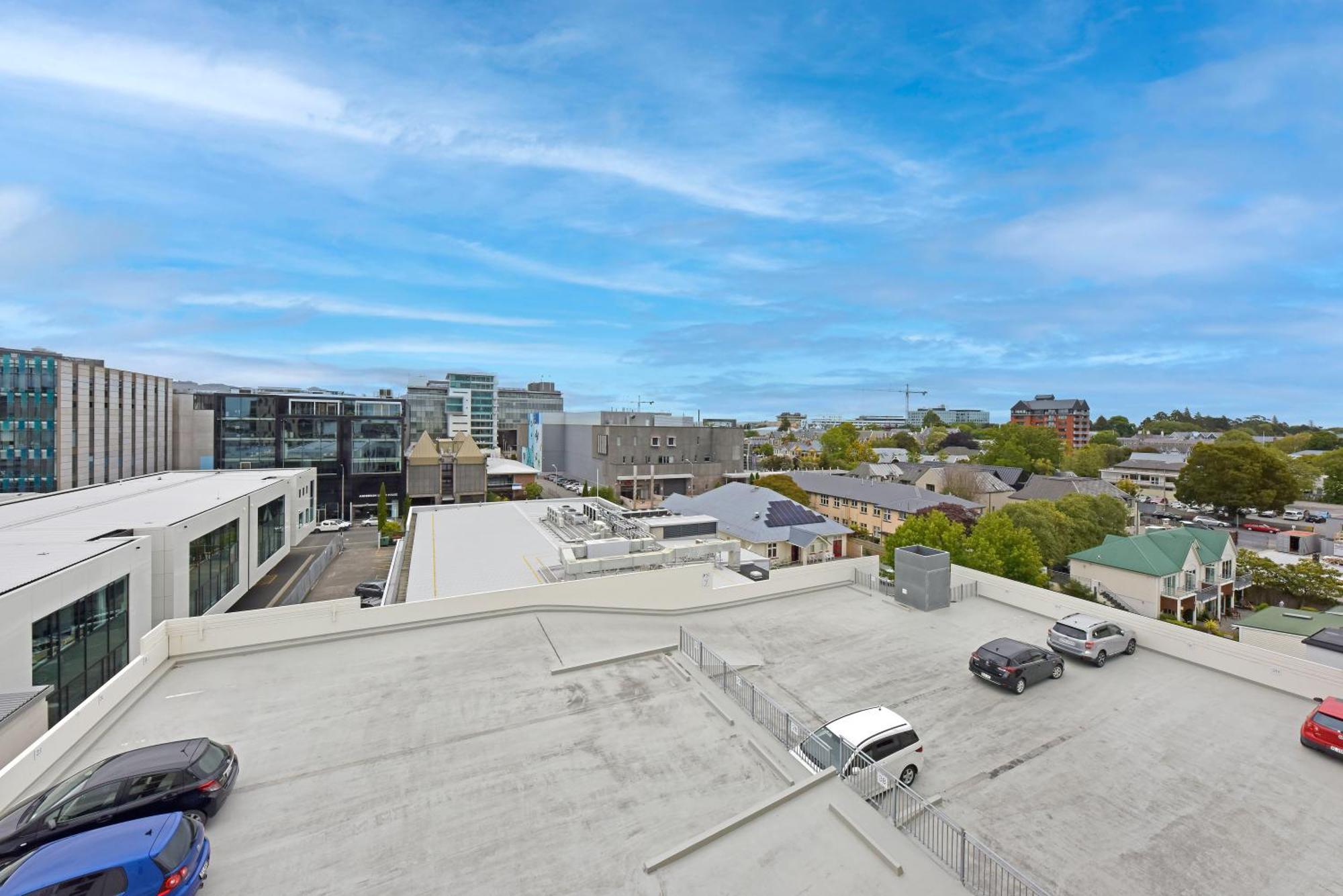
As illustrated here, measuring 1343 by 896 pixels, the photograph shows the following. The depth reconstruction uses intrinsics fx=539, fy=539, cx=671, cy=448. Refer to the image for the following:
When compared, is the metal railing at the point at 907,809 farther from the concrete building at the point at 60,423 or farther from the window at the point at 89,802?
the concrete building at the point at 60,423

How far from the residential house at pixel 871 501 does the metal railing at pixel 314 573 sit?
4004cm

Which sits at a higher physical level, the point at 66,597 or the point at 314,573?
the point at 66,597

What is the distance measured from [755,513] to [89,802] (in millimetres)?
35749

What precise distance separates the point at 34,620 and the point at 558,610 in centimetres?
1214

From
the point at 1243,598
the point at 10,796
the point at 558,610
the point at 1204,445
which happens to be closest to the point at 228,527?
the point at 558,610

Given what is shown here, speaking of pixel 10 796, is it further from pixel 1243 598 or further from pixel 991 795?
pixel 1243 598

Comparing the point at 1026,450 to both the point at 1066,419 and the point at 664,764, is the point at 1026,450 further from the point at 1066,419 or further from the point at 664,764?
the point at 664,764

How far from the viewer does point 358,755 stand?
25.1 feet

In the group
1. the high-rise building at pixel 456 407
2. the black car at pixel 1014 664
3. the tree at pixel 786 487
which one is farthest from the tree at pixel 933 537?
the high-rise building at pixel 456 407

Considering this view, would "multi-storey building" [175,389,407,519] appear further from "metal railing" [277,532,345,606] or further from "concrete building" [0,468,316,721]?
"concrete building" [0,468,316,721]

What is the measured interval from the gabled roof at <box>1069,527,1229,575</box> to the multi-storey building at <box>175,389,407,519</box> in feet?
192

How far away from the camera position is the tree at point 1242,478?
52.9 metres

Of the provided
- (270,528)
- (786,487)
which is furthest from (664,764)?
(786,487)

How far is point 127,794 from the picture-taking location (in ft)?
19.6
